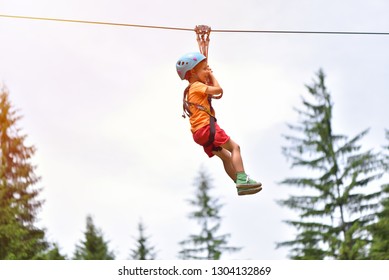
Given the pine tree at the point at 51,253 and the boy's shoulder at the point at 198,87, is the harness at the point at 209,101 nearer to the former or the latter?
the boy's shoulder at the point at 198,87

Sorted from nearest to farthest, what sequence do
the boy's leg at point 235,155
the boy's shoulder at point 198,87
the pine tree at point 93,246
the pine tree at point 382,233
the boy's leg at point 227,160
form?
the boy's shoulder at point 198,87 < the boy's leg at point 235,155 < the boy's leg at point 227,160 < the pine tree at point 382,233 < the pine tree at point 93,246

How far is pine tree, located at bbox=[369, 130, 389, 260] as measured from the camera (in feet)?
62.6

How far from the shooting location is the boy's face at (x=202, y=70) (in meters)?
6.62

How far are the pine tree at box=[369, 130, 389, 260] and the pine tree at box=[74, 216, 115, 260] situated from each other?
13.5 metres

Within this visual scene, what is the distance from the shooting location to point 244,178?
654 centimetres

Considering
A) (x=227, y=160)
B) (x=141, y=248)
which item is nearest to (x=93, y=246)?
(x=141, y=248)

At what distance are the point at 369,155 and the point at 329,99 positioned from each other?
2107 millimetres

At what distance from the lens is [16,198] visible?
66.3ft

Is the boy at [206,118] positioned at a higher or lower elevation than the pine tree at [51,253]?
lower

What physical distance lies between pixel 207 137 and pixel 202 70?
2.18ft

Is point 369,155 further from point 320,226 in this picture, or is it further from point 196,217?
point 196,217

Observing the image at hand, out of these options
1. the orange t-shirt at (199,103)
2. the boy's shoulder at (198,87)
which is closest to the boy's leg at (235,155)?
the orange t-shirt at (199,103)

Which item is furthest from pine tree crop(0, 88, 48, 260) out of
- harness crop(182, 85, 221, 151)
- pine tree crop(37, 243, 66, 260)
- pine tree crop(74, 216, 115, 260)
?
harness crop(182, 85, 221, 151)

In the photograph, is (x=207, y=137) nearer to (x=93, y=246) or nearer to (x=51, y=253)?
(x=51, y=253)
